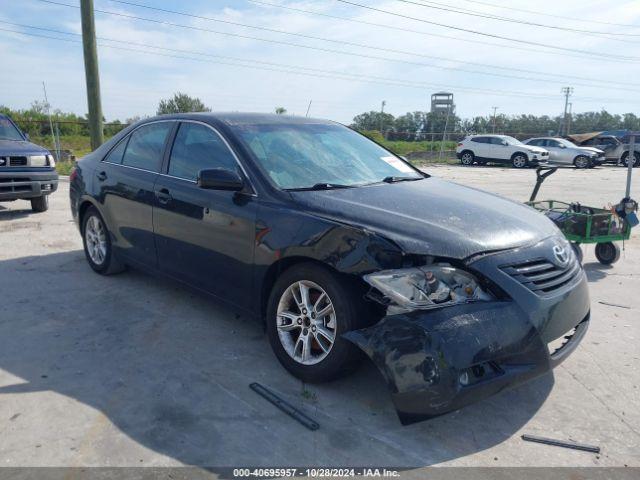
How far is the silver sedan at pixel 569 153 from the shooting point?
26.1 meters

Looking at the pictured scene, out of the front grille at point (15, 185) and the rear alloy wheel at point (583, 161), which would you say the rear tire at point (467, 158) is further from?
the front grille at point (15, 185)

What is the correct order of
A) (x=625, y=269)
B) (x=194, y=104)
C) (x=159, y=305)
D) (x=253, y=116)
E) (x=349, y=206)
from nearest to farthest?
(x=349, y=206) < (x=253, y=116) < (x=159, y=305) < (x=625, y=269) < (x=194, y=104)

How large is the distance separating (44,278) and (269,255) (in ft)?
10.5

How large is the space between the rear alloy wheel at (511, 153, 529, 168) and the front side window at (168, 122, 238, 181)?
2462 cm

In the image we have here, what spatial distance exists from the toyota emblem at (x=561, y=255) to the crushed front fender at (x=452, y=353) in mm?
601

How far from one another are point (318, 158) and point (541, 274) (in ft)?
5.97

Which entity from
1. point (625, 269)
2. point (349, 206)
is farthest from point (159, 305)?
point (625, 269)

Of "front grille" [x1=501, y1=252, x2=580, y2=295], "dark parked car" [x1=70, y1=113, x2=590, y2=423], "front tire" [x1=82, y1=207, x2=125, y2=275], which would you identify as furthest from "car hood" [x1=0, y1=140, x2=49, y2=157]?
"front grille" [x1=501, y1=252, x2=580, y2=295]

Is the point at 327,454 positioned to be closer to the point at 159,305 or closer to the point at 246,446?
the point at 246,446

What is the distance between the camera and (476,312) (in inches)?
110

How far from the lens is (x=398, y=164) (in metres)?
4.70

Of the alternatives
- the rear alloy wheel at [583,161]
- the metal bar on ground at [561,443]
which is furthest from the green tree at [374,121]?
the metal bar on ground at [561,443]

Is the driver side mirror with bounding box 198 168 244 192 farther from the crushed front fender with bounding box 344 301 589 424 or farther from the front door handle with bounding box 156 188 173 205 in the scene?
the crushed front fender with bounding box 344 301 589 424

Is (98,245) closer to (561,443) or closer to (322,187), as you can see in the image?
(322,187)
